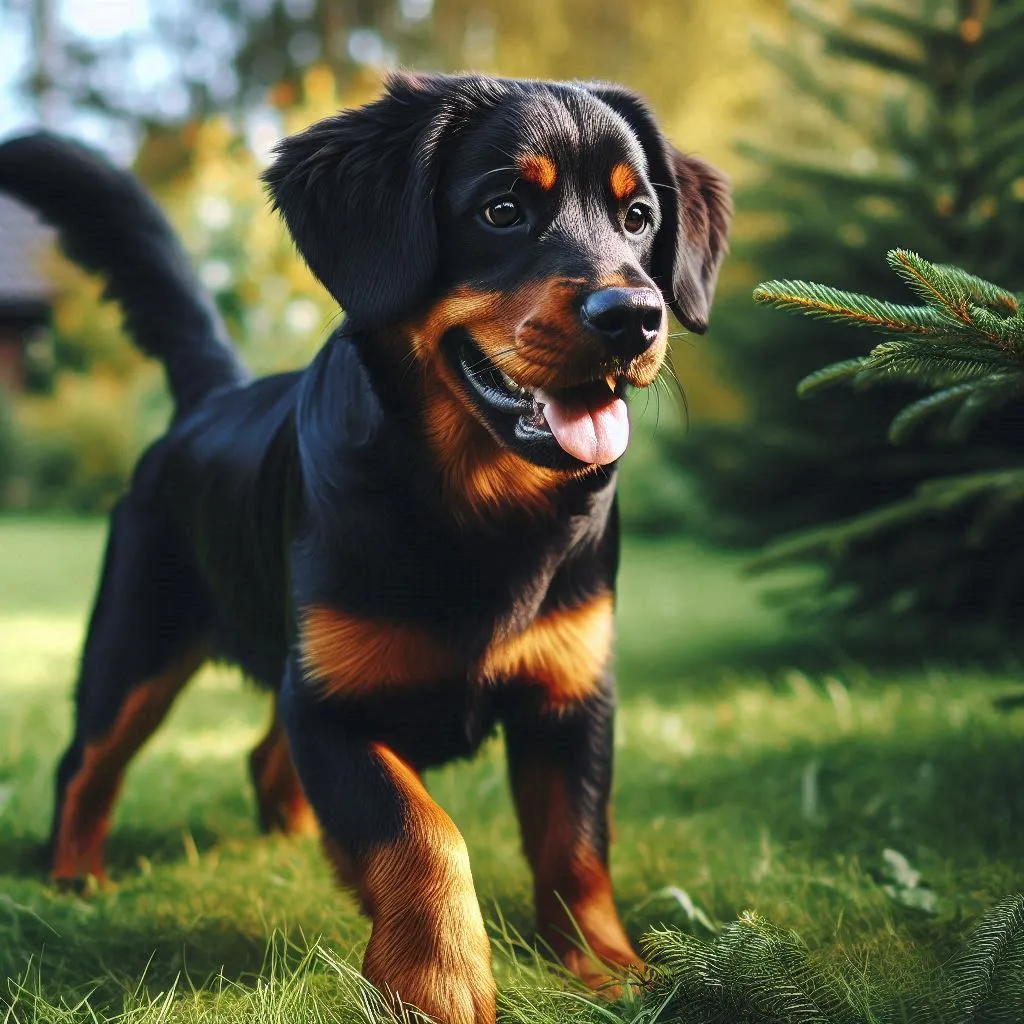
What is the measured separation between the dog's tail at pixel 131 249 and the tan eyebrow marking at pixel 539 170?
1575mm

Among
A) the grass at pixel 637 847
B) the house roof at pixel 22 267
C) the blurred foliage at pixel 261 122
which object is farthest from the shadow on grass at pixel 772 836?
the house roof at pixel 22 267

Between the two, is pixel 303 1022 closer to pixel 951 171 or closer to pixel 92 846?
pixel 92 846

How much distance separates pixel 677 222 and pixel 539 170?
521 mm

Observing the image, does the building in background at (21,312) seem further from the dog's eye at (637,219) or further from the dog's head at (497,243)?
the dog's eye at (637,219)

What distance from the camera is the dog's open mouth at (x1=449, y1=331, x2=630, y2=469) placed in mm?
2352

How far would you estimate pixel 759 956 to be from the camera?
1920 millimetres

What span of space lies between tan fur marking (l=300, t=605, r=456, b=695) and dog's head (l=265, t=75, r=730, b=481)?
437 millimetres

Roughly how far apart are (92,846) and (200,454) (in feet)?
3.61

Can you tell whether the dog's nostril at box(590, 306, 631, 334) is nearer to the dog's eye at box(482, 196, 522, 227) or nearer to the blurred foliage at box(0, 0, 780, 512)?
the dog's eye at box(482, 196, 522, 227)

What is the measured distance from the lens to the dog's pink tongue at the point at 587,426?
2.35m

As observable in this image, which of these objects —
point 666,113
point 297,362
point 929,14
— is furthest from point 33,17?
Result: point 929,14

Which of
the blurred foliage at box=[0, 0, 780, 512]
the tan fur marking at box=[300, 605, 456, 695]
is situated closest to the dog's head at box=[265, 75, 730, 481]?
the tan fur marking at box=[300, 605, 456, 695]

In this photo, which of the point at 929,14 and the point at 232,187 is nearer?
the point at 929,14

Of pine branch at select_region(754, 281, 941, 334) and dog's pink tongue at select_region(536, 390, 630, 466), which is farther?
dog's pink tongue at select_region(536, 390, 630, 466)
